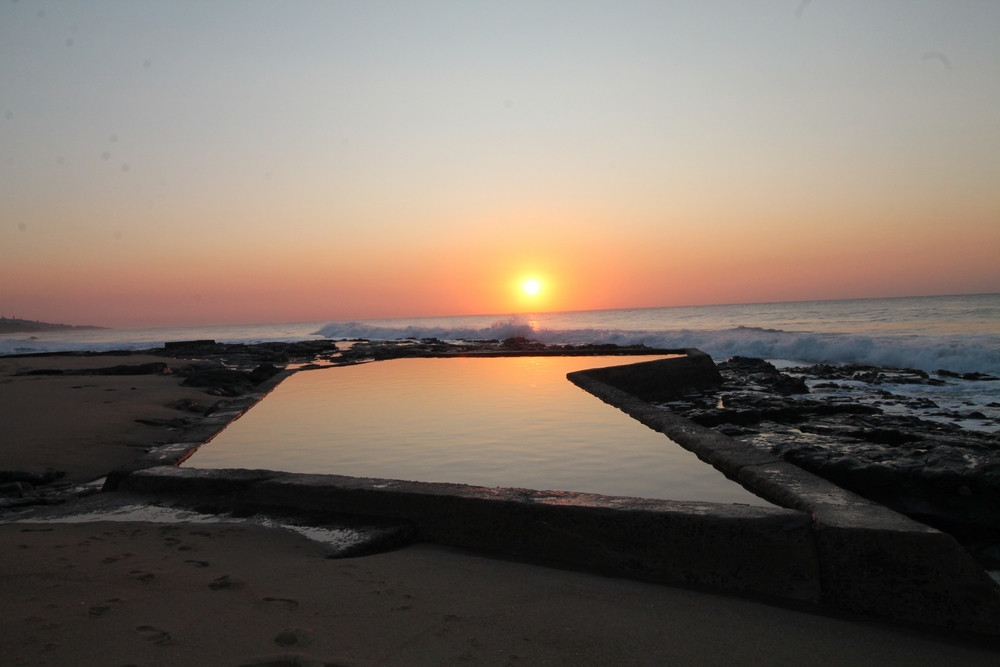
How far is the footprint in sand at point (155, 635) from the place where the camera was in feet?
6.57

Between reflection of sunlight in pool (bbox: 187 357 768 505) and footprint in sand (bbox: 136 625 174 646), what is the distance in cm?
218

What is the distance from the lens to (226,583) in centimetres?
256

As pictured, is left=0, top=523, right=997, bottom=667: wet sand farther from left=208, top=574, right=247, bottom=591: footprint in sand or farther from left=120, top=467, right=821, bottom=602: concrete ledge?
left=120, top=467, right=821, bottom=602: concrete ledge

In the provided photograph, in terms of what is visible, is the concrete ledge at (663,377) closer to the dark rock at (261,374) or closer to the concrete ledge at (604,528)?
the dark rock at (261,374)

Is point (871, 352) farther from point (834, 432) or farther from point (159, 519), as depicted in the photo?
point (159, 519)

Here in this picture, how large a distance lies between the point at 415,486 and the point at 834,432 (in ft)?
17.2

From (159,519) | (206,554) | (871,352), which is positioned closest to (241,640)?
(206,554)

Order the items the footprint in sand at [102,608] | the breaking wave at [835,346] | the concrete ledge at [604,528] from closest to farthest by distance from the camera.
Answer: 1. the footprint in sand at [102,608]
2. the concrete ledge at [604,528]
3. the breaking wave at [835,346]

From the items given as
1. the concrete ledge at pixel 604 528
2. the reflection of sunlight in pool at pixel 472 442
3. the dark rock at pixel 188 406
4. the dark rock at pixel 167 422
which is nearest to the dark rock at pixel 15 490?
the reflection of sunlight in pool at pixel 472 442

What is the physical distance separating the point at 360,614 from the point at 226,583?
0.67m

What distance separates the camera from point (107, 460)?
535 centimetres

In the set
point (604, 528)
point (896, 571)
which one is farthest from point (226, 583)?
point (896, 571)

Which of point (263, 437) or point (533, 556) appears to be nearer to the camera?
point (533, 556)

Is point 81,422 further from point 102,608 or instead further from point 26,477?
point 102,608
